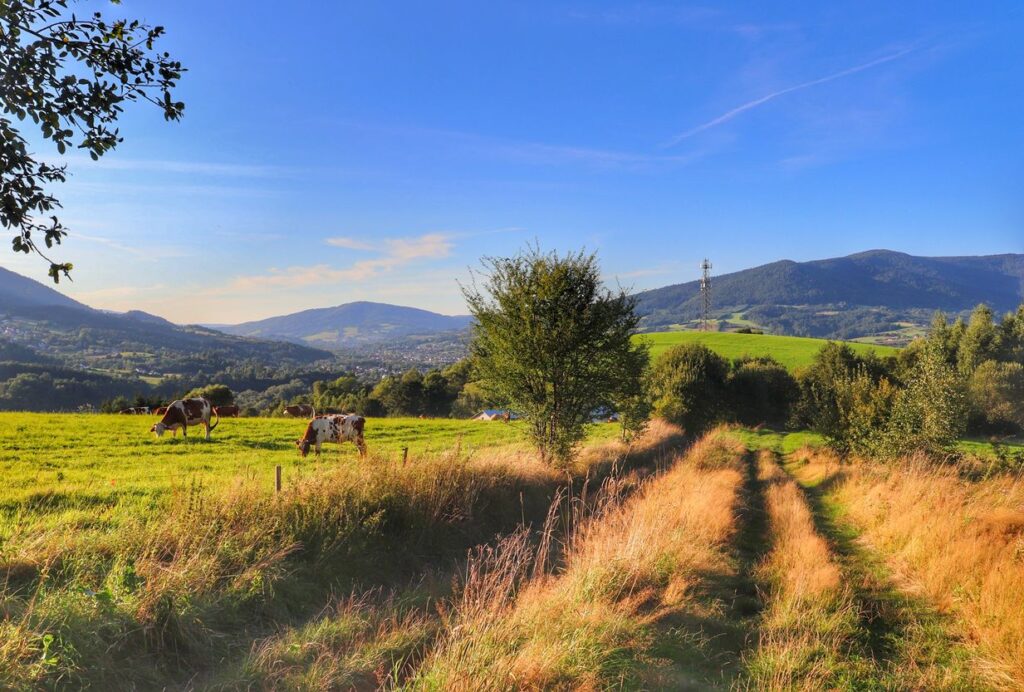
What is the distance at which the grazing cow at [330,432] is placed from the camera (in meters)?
18.8

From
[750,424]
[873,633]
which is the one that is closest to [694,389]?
[750,424]

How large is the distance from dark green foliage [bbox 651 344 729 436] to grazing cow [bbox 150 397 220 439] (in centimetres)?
3178

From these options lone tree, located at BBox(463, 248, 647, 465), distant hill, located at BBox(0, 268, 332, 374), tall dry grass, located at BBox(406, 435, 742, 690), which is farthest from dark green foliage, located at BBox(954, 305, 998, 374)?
distant hill, located at BBox(0, 268, 332, 374)

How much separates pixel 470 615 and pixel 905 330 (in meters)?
217

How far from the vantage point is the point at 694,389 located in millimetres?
45875

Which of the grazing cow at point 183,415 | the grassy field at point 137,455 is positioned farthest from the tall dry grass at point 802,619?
the grazing cow at point 183,415

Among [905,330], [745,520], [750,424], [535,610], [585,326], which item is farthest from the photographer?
[905,330]

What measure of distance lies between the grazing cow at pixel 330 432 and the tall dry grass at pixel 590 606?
1100cm

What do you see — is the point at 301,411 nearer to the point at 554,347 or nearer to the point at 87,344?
the point at 554,347

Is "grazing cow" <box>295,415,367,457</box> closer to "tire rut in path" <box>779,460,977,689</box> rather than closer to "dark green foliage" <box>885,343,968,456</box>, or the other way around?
"tire rut in path" <box>779,460,977,689</box>

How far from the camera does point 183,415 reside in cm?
2155

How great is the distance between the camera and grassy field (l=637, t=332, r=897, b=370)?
245 ft

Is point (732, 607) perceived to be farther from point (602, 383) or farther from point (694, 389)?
point (694, 389)

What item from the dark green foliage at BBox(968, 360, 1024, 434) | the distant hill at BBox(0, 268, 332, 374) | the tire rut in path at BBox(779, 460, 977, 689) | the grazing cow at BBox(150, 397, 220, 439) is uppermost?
the distant hill at BBox(0, 268, 332, 374)
